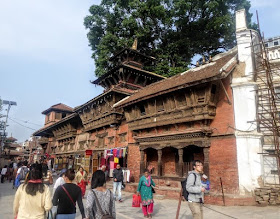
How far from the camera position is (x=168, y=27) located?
30250 mm

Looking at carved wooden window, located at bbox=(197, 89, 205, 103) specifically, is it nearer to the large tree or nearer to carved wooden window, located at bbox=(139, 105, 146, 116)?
carved wooden window, located at bbox=(139, 105, 146, 116)

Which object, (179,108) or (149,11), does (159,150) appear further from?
(149,11)

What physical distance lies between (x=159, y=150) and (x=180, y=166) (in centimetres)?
182

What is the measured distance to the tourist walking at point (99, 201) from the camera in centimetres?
368

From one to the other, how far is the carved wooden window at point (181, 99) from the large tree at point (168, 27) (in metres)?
14.0

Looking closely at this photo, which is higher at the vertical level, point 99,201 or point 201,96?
point 201,96

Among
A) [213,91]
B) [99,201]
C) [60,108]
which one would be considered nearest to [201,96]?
Result: [213,91]

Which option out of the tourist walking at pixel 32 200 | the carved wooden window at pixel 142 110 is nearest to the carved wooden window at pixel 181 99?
the carved wooden window at pixel 142 110

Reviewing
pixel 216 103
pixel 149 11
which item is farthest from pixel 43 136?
pixel 216 103

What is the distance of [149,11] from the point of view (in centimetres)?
2855

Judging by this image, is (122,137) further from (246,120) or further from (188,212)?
(188,212)

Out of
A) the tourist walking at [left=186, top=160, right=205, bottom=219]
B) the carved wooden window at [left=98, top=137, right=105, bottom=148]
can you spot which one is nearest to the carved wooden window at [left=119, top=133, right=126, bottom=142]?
the carved wooden window at [left=98, top=137, right=105, bottom=148]

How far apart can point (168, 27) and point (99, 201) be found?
2942cm

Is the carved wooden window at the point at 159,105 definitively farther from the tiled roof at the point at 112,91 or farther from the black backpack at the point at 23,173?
the black backpack at the point at 23,173
